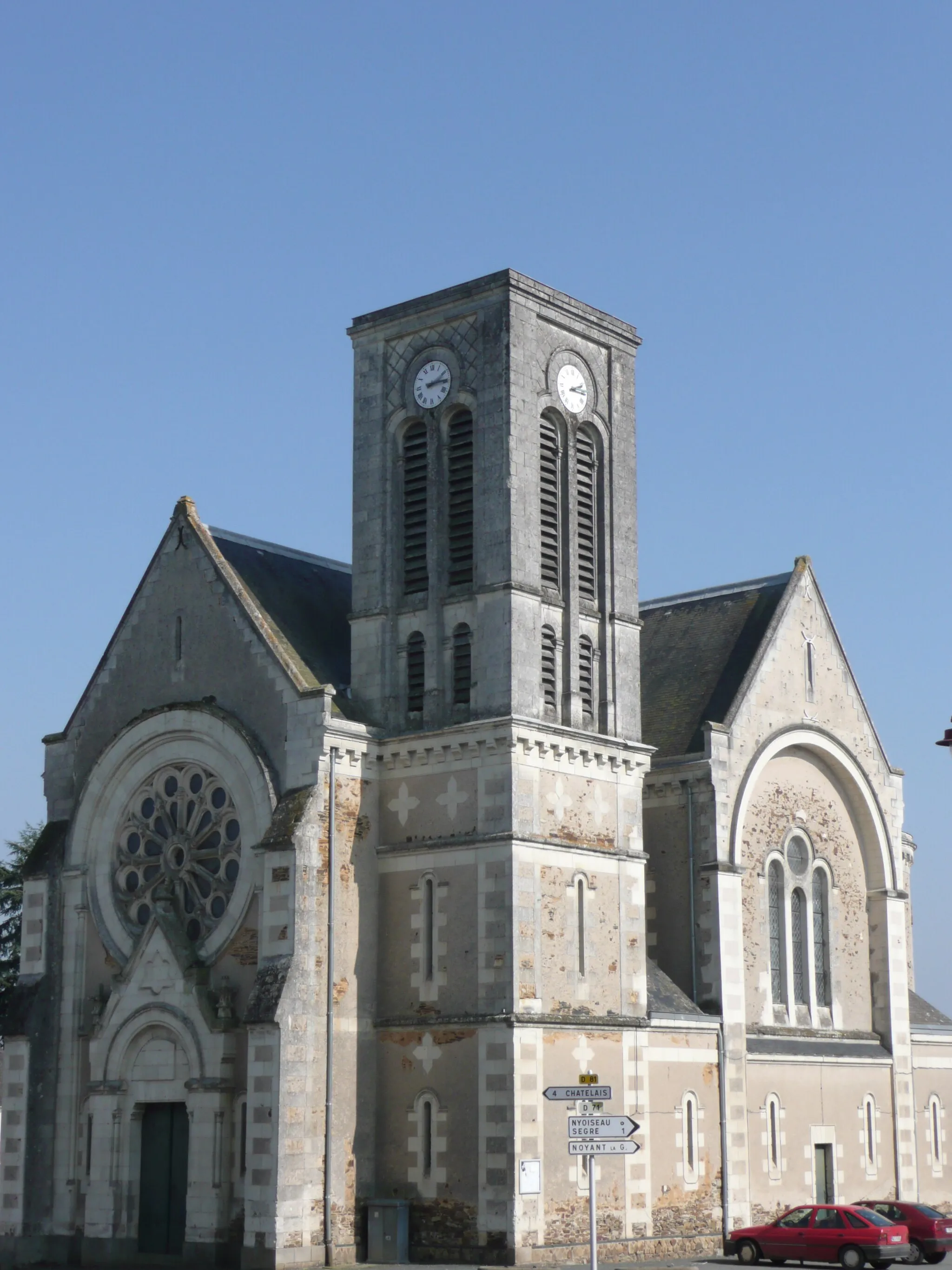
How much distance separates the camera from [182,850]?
3891 centimetres

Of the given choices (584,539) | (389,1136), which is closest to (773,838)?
(584,539)

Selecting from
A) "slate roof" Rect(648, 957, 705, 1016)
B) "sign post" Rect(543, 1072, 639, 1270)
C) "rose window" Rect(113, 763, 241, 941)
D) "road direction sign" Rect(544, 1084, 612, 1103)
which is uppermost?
"rose window" Rect(113, 763, 241, 941)

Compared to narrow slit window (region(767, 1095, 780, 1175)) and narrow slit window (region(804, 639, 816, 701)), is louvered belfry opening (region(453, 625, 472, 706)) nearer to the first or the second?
narrow slit window (region(804, 639, 816, 701))

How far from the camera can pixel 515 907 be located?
35219 mm

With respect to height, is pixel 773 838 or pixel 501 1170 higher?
pixel 773 838

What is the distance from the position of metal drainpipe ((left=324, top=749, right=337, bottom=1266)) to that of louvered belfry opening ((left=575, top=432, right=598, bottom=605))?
6.63m

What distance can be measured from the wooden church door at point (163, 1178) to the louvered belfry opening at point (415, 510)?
37.2 ft

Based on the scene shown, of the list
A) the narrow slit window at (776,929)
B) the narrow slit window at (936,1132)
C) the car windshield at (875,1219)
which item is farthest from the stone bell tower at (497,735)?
the narrow slit window at (936,1132)

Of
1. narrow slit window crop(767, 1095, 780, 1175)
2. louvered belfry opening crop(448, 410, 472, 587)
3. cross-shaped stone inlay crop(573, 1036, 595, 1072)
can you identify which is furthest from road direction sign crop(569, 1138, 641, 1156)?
narrow slit window crop(767, 1095, 780, 1175)

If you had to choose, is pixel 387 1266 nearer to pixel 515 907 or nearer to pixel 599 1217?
pixel 599 1217

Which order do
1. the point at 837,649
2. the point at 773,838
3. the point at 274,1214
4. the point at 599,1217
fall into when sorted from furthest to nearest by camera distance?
the point at 837,649
the point at 773,838
the point at 599,1217
the point at 274,1214

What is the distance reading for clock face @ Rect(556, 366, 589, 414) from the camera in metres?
38.9

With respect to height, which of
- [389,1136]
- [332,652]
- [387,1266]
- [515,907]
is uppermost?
[332,652]

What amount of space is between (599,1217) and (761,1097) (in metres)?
6.32
